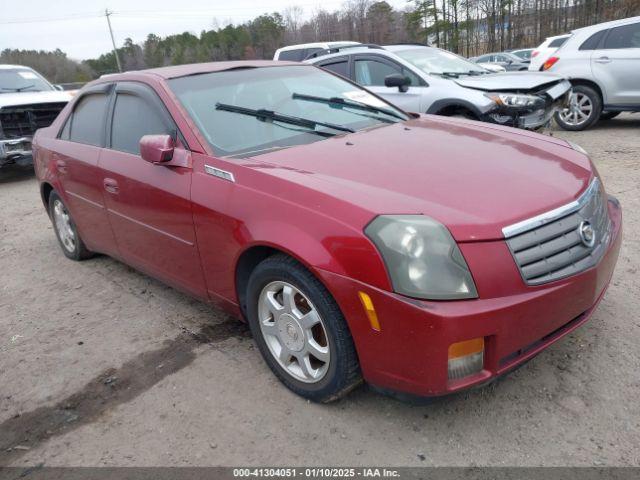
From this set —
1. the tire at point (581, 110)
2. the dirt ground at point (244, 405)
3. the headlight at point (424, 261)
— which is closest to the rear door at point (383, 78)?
the tire at point (581, 110)

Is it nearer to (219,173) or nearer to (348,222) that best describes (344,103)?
(219,173)

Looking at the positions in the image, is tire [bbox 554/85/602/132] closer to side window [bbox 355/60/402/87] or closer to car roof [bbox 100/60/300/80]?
side window [bbox 355/60/402/87]

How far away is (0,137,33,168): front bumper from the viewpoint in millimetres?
8555

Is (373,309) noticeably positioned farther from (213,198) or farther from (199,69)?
(199,69)

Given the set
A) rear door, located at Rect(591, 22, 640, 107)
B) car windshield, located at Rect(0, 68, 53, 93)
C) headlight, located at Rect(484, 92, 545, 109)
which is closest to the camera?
headlight, located at Rect(484, 92, 545, 109)

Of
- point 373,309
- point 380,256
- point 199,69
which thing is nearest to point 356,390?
point 373,309

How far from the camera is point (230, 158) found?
284 centimetres

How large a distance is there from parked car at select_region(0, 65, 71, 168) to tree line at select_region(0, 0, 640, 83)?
27650 mm

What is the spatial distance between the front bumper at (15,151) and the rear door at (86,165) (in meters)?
5.00

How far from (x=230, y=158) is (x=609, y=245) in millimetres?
1930

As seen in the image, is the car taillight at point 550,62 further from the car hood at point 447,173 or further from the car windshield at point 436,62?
the car hood at point 447,173

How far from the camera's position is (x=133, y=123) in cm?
352

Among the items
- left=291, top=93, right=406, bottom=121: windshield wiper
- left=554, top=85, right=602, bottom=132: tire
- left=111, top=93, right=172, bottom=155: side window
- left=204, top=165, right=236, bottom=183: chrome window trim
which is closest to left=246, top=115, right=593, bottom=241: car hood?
left=204, top=165, right=236, bottom=183: chrome window trim

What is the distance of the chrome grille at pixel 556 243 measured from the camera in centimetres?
214
